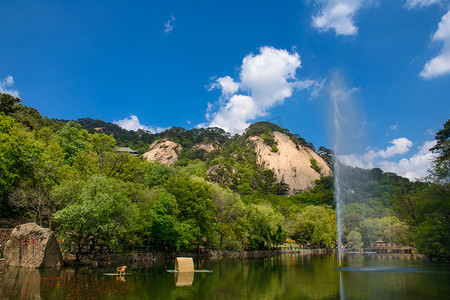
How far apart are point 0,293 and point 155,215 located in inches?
892

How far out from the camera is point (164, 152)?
158 m

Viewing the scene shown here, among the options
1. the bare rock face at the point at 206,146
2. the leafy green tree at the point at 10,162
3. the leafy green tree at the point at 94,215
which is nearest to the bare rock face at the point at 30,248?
the leafy green tree at the point at 94,215

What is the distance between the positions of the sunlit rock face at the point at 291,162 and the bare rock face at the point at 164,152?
43927mm

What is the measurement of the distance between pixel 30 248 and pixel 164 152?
443 feet

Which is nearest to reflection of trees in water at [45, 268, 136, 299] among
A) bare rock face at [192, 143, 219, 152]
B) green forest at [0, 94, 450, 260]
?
green forest at [0, 94, 450, 260]

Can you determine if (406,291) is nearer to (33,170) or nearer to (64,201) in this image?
(64,201)

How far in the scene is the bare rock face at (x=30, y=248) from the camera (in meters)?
24.1

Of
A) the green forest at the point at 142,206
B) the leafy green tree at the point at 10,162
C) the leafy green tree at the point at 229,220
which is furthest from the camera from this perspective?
the leafy green tree at the point at 229,220

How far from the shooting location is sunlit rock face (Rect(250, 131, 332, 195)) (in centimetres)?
14954

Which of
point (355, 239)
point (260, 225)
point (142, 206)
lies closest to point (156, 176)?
point (142, 206)

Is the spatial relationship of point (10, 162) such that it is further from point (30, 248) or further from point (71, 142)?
point (71, 142)

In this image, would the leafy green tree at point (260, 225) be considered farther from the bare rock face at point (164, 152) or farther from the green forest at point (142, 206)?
the bare rock face at point (164, 152)

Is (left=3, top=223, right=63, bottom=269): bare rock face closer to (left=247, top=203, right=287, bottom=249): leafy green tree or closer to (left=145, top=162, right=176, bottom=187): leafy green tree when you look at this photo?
(left=145, top=162, right=176, bottom=187): leafy green tree

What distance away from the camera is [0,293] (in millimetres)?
13469
